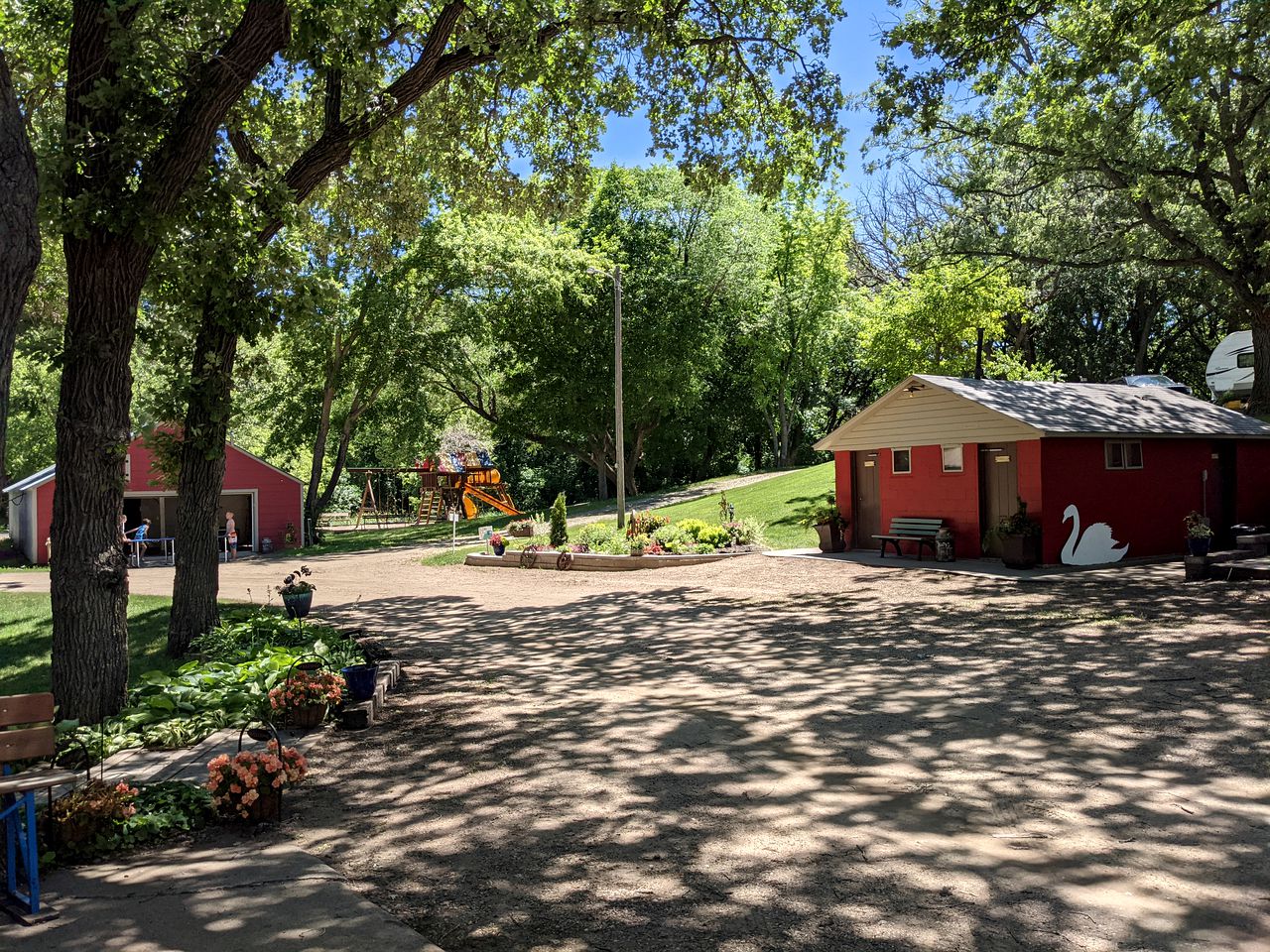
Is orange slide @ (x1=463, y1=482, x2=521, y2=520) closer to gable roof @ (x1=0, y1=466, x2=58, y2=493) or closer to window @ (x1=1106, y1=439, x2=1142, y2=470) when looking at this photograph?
gable roof @ (x1=0, y1=466, x2=58, y2=493)

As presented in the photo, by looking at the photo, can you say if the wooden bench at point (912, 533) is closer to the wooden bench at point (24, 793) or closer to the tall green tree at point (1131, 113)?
the tall green tree at point (1131, 113)

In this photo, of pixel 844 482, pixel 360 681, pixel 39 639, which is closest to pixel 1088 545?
pixel 844 482

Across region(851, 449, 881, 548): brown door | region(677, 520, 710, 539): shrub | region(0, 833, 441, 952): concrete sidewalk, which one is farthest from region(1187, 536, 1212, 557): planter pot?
region(0, 833, 441, 952): concrete sidewalk

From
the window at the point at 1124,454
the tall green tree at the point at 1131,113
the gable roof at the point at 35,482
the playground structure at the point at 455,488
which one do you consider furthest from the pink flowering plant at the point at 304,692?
the playground structure at the point at 455,488

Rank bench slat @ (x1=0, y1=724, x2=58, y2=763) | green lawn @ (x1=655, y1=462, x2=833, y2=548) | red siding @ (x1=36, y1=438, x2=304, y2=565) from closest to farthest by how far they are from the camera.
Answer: bench slat @ (x1=0, y1=724, x2=58, y2=763), green lawn @ (x1=655, y1=462, x2=833, y2=548), red siding @ (x1=36, y1=438, x2=304, y2=565)

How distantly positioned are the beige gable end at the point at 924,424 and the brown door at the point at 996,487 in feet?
1.23

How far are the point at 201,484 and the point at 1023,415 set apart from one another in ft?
47.9

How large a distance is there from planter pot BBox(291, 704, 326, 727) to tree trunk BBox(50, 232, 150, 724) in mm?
1445

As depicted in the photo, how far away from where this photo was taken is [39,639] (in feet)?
41.8

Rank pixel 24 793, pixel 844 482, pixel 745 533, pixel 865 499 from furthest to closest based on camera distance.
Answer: pixel 745 533, pixel 844 482, pixel 865 499, pixel 24 793

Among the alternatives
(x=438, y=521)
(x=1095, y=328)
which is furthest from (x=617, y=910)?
(x=1095, y=328)

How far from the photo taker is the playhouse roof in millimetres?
17781

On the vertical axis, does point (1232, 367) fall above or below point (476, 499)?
above

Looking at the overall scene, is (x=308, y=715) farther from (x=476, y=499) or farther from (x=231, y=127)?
(x=476, y=499)
